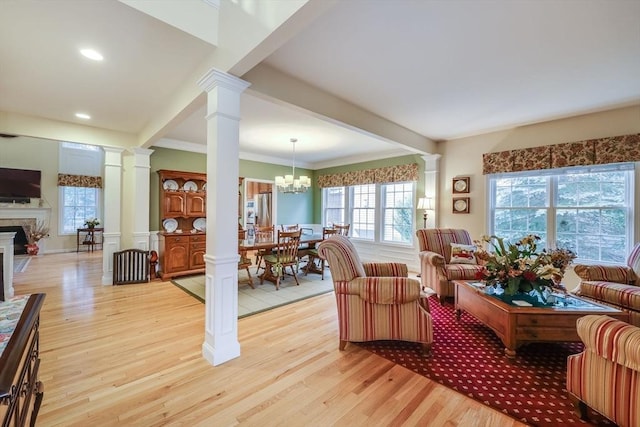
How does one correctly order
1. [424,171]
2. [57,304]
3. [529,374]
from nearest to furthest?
1. [529,374]
2. [57,304]
3. [424,171]

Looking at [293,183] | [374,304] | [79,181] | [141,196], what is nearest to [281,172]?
[293,183]

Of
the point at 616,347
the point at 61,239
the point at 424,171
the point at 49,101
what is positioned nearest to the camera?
the point at 616,347

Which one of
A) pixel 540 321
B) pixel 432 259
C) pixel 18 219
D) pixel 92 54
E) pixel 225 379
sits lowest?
pixel 225 379

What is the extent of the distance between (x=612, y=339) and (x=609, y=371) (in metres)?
0.21

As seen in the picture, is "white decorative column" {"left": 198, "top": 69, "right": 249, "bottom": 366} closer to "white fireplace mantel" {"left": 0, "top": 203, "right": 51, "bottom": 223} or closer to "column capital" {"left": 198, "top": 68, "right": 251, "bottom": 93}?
"column capital" {"left": 198, "top": 68, "right": 251, "bottom": 93}

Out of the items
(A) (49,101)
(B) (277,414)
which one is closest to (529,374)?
(B) (277,414)

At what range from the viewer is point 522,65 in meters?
2.58

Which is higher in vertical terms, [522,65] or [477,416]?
[522,65]

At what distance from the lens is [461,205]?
4.91m

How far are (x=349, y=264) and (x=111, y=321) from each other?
9.15 ft

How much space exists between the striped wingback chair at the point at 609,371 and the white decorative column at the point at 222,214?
241 cm

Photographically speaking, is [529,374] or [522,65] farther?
[522,65]

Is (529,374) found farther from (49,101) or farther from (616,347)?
(49,101)

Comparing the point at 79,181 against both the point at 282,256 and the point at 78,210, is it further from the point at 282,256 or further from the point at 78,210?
the point at 282,256
